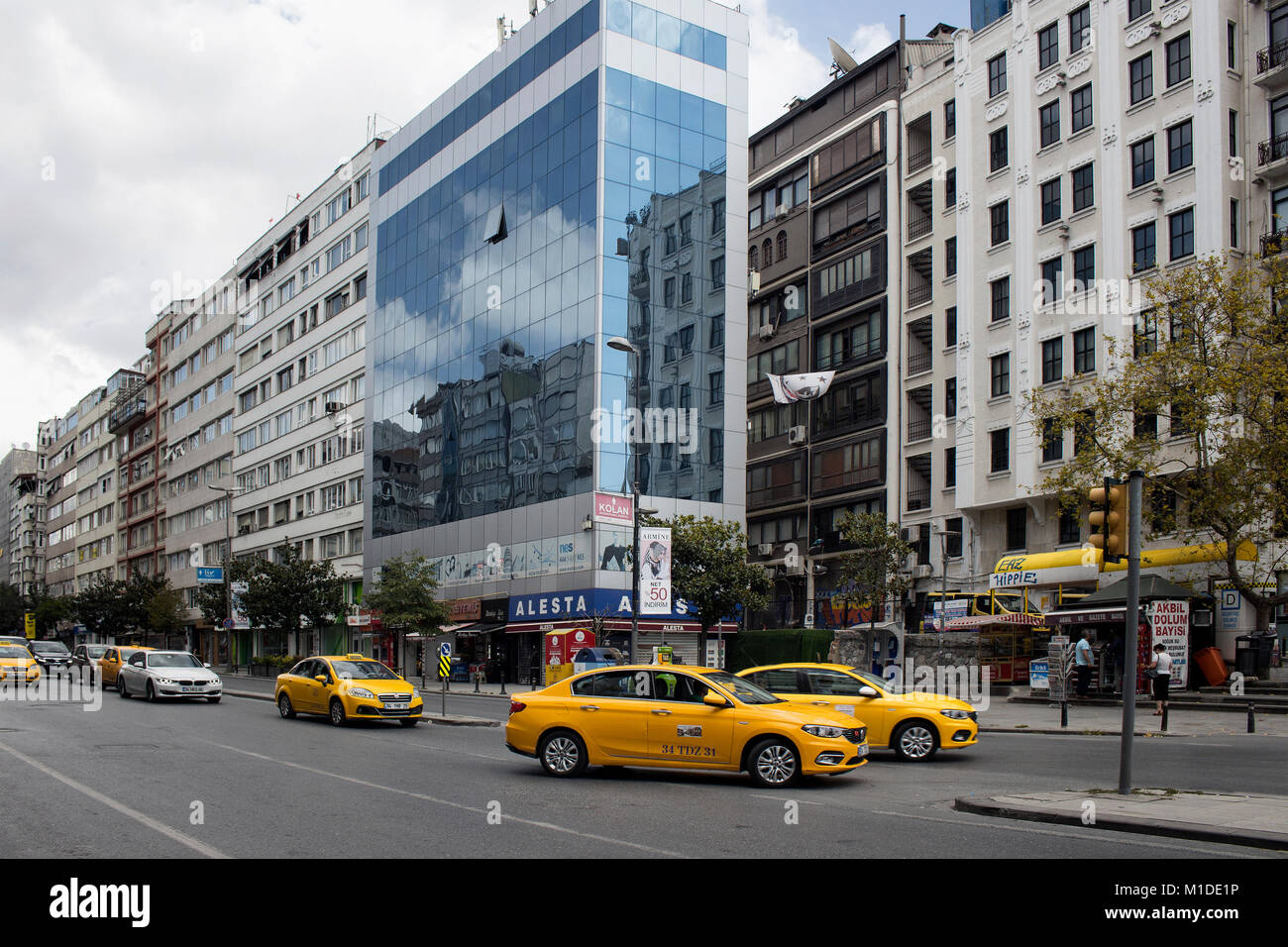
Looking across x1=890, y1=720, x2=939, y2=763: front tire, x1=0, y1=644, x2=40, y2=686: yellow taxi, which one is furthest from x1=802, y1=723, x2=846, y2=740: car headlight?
x1=0, y1=644, x2=40, y2=686: yellow taxi

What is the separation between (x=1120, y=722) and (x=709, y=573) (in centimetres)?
1746

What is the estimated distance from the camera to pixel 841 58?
59.4 metres

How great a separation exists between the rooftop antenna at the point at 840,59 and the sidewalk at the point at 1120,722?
38375 mm

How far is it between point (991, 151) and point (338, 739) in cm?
3786

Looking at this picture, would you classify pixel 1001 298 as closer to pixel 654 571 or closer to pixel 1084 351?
pixel 1084 351

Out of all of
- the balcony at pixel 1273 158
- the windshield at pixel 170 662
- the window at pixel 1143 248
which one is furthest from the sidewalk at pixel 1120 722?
the windshield at pixel 170 662

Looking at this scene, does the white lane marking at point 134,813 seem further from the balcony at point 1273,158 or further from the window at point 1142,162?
the window at point 1142,162

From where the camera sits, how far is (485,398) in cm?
5606

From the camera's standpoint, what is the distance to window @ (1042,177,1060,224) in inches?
1748

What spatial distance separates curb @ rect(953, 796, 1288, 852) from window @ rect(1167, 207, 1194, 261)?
3203cm

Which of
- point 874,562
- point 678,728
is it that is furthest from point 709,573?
point 678,728

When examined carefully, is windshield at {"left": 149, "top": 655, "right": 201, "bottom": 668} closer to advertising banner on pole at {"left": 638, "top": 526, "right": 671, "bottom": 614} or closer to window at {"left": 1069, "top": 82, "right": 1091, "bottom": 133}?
advertising banner on pole at {"left": 638, "top": 526, "right": 671, "bottom": 614}
